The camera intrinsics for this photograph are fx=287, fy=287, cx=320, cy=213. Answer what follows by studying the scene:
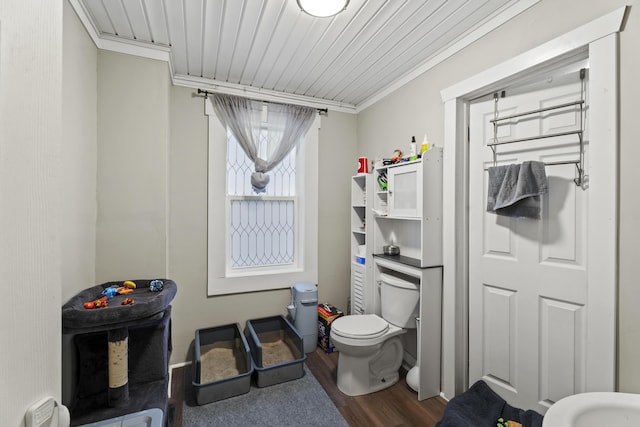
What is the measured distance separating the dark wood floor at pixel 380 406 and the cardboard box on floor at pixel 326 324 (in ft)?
1.18

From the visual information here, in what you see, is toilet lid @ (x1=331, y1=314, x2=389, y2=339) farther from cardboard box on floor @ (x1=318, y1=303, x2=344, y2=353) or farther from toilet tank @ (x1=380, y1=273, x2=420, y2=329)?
cardboard box on floor @ (x1=318, y1=303, x2=344, y2=353)

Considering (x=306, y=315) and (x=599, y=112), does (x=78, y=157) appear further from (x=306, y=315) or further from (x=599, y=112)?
(x=599, y=112)

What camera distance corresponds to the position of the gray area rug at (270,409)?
1.81 metres

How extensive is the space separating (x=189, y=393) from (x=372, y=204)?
205 centimetres

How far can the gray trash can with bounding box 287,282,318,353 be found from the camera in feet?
8.70

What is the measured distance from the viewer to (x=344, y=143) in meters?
3.12

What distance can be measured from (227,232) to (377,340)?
5.23 feet

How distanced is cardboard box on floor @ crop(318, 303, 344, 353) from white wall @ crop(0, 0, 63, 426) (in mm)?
2204

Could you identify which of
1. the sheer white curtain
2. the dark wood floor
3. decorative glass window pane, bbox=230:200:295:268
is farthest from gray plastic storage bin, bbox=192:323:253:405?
the sheer white curtain

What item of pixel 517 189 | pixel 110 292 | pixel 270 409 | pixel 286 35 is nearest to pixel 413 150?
pixel 517 189

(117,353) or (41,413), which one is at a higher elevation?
(41,413)

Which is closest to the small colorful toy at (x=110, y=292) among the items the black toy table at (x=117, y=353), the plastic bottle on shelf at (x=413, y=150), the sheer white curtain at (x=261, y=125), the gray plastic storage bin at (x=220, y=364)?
the black toy table at (x=117, y=353)

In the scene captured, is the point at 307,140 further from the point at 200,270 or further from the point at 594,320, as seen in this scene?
the point at 594,320

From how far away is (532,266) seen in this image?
1.62 meters
